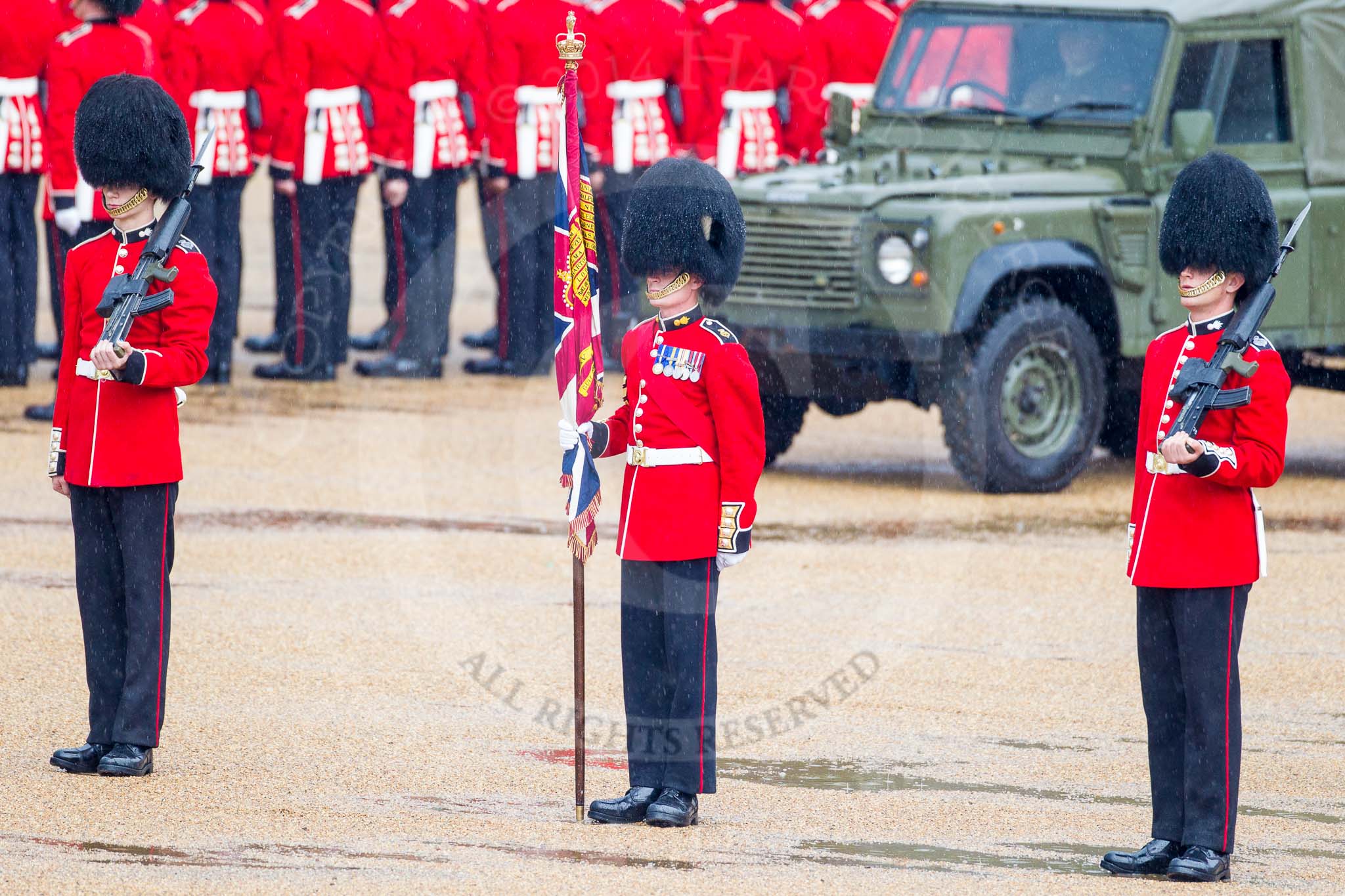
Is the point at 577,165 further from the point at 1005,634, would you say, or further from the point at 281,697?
the point at 1005,634

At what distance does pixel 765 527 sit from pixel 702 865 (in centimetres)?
428

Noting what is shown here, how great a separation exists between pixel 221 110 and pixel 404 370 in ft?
5.79

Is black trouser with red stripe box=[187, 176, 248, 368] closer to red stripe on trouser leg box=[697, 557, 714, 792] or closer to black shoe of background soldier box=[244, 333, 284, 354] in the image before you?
black shoe of background soldier box=[244, 333, 284, 354]

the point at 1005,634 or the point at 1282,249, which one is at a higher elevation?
the point at 1282,249

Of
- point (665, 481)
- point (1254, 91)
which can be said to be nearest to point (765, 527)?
point (1254, 91)

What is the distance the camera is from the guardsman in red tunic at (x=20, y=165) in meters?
11.6

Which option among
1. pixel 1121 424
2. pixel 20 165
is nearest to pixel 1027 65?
pixel 1121 424

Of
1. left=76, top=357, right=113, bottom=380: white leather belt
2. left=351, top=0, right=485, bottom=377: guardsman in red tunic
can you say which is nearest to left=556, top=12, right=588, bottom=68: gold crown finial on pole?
left=76, top=357, right=113, bottom=380: white leather belt

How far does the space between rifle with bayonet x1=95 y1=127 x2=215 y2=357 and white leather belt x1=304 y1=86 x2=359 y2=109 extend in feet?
22.6

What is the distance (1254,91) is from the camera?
1064cm

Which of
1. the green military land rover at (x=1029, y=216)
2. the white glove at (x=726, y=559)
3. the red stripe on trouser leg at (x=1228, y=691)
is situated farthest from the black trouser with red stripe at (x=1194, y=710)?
the green military land rover at (x=1029, y=216)

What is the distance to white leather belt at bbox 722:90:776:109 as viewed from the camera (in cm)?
1346

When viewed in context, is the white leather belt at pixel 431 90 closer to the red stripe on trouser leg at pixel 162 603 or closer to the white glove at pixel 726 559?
the red stripe on trouser leg at pixel 162 603

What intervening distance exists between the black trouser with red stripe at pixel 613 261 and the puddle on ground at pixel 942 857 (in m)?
7.31
